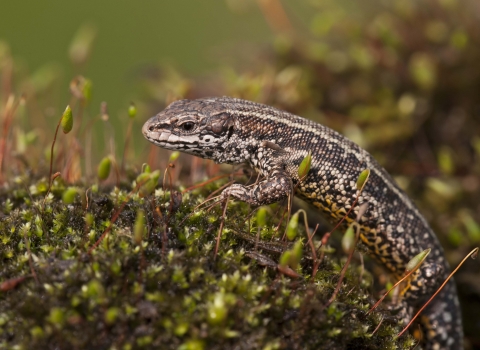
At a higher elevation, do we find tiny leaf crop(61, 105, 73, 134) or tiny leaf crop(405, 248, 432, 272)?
tiny leaf crop(61, 105, 73, 134)

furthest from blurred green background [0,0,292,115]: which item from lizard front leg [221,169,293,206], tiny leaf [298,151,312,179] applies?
tiny leaf [298,151,312,179]

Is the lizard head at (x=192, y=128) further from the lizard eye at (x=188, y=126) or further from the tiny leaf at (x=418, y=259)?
the tiny leaf at (x=418, y=259)

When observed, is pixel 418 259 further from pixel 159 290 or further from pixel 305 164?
pixel 159 290

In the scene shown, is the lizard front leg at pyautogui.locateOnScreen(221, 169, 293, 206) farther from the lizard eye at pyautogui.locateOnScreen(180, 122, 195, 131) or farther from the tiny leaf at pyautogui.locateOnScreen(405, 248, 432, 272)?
the tiny leaf at pyautogui.locateOnScreen(405, 248, 432, 272)

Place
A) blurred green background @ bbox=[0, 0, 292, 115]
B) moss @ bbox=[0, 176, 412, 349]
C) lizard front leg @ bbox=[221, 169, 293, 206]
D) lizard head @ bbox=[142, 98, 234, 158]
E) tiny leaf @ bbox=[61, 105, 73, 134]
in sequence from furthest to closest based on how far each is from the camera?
blurred green background @ bbox=[0, 0, 292, 115] → lizard head @ bbox=[142, 98, 234, 158] → lizard front leg @ bbox=[221, 169, 293, 206] → tiny leaf @ bbox=[61, 105, 73, 134] → moss @ bbox=[0, 176, 412, 349]

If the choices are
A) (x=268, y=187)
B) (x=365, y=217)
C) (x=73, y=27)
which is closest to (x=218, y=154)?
(x=268, y=187)

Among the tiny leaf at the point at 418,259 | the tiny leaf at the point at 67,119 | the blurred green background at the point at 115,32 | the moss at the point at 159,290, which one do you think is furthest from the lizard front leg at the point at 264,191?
the blurred green background at the point at 115,32
